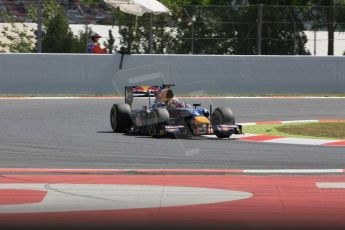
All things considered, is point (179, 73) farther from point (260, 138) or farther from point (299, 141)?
point (299, 141)

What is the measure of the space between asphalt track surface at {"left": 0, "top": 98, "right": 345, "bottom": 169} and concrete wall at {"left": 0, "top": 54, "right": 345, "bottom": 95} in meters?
3.41

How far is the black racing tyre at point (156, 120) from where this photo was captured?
14477 millimetres

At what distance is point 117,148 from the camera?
528 inches

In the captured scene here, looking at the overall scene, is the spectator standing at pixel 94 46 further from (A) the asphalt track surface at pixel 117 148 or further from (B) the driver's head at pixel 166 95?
Result: (B) the driver's head at pixel 166 95

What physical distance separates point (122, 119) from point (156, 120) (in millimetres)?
1109

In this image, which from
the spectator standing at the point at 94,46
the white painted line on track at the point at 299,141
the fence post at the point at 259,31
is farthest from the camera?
the spectator standing at the point at 94,46

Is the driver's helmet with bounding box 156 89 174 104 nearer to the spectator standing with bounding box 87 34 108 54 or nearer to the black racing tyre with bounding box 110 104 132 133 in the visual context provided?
the black racing tyre with bounding box 110 104 132 133

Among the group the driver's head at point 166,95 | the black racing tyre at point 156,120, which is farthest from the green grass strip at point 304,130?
the black racing tyre at point 156,120

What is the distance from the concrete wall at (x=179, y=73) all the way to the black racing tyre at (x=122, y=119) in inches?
266

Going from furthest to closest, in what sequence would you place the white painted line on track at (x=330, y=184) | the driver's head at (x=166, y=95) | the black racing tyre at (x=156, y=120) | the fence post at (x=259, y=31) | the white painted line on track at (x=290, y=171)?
the fence post at (x=259, y=31)
the driver's head at (x=166, y=95)
the black racing tyre at (x=156, y=120)
the white painted line on track at (x=290, y=171)
the white painted line on track at (x=330, y=184)

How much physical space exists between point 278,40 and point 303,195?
15.0 m

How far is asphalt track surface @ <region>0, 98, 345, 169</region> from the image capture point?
1178cm

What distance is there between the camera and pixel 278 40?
78.2 ft

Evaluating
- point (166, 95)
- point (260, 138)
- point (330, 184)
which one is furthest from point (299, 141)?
point (330, 184)
